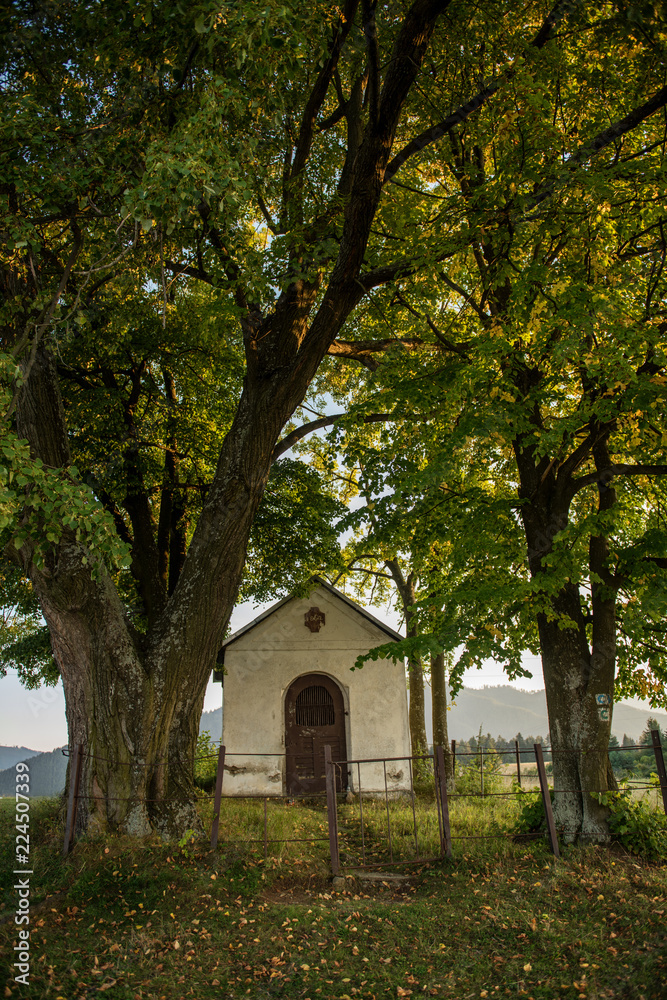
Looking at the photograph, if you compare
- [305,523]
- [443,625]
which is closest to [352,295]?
[443,625]

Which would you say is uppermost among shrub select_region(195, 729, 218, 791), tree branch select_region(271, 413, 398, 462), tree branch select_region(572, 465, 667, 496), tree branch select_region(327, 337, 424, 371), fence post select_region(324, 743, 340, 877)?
tree branch select_region(327, 337, 424, 371)

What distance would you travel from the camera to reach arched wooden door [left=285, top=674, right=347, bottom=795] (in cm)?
1386

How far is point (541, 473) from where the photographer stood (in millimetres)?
10188

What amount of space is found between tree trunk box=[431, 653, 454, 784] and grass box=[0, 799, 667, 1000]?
8.94 m

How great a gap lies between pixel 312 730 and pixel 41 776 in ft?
19.7

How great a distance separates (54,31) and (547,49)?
6381mm

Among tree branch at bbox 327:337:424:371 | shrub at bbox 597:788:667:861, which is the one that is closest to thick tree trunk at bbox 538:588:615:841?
shrub at bbox 597:788:667:861

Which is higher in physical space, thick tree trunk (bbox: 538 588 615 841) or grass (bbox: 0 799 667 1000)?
thick tree trunk (bbox: 538 588 615 841)

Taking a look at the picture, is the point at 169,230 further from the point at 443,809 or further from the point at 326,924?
the point at 443,809

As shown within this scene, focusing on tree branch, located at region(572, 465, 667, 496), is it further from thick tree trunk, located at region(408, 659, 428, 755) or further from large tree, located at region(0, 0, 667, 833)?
thick tree trunk, located at region(408, 659, 428, 755)

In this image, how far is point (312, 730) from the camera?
46.7 ft

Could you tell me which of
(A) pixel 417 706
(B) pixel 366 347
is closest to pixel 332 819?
(B) pixel 366 347

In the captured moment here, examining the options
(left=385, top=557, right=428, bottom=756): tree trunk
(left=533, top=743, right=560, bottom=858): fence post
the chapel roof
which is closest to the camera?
(left=533, top=743, right=560, bottom=858): fence post

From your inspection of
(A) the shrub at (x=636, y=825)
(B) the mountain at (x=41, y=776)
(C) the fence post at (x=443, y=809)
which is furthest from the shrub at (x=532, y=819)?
(B) the mountain at (x=41, y=776)
